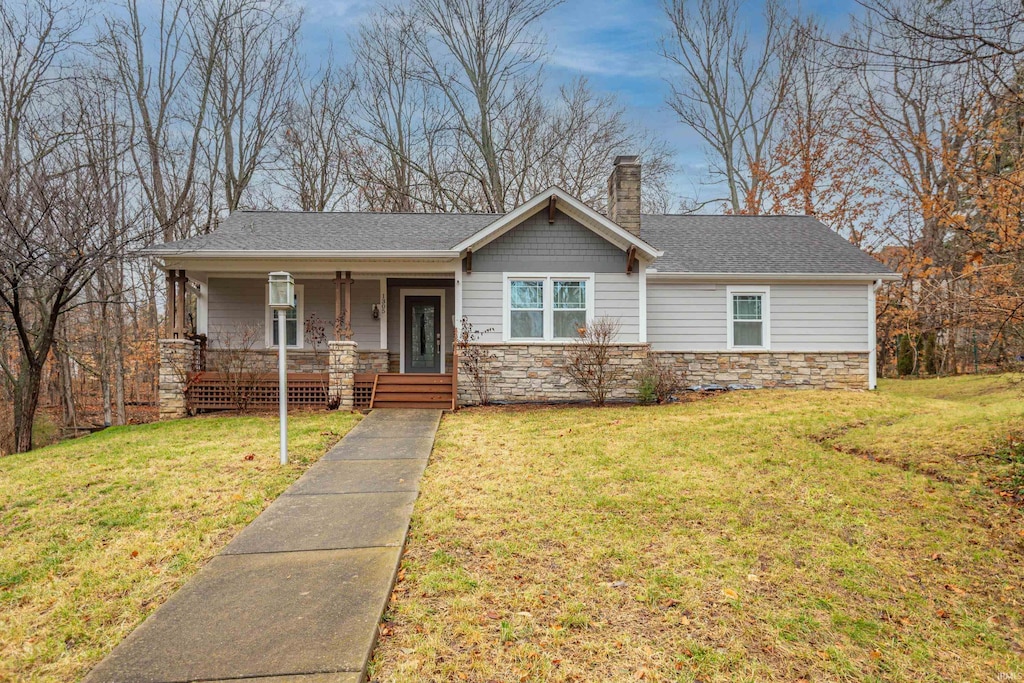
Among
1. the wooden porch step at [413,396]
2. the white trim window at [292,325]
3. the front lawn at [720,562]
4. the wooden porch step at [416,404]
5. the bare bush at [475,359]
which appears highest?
the white trim window at [292,325]

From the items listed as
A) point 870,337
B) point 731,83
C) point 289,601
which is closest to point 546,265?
point 870,337

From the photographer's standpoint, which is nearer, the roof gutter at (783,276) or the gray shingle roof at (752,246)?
the roof gutter at (783,276)

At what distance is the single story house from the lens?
10789 millimetres

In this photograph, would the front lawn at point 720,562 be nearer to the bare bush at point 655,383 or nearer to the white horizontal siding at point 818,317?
the bare bush at point 655,383

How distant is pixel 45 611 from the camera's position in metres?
3.15

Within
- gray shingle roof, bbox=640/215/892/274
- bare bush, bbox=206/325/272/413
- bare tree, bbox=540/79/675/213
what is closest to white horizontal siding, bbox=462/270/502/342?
gray shingle roof, bbox=640/215/892/274

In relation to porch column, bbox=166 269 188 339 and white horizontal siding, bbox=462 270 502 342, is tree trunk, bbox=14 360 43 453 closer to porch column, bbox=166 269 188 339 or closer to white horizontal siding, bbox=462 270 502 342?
porch column, bbox=166 269 188 339

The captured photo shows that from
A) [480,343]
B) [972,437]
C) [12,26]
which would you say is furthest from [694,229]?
[12,26]

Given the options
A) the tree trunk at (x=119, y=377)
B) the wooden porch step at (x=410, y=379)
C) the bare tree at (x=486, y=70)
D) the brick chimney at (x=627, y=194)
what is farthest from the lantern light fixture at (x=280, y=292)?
the bare tree at (x=486, y=70)

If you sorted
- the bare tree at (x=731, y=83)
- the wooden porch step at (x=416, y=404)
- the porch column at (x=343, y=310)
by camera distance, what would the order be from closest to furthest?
the wooden porch step at (x=416, y=404)
the porch column at (x=343, y=310)
the bare tree at (x=731, y=83)

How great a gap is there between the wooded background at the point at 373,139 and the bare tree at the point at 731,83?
82mm

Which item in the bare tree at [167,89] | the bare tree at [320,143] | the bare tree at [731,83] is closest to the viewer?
the bare tree at [167,89]

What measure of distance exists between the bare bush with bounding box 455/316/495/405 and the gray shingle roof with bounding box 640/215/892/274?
4689 millimetres

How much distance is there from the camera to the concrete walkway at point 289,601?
249cm
